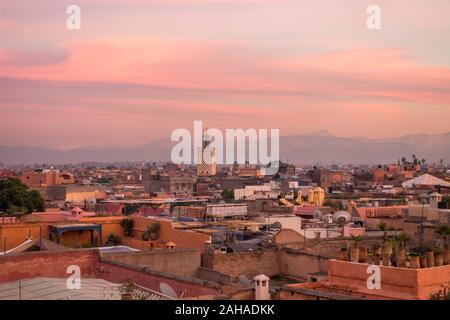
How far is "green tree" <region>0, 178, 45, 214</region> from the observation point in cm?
3847

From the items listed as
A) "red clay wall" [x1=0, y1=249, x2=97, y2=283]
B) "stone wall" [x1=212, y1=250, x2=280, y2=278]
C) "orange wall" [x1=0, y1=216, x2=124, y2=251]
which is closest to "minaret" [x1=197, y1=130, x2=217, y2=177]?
"orange wall" [x1=0, y1=216, x2=124, y2=251]

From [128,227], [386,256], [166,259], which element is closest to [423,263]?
[386,256]

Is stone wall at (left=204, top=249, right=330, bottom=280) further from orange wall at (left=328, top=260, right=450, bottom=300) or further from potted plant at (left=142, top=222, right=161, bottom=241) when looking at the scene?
potted plant at (left=142, top=222, right=161, bottom=241)

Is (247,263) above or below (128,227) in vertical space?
below

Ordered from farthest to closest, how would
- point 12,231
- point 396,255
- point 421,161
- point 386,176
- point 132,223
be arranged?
point 421,161 → point 386,176 → point 132,223 → point 12,231 → point 396,255

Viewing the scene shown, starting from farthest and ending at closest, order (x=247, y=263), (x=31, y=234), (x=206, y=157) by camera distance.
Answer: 1. (x=206, y=157)
2. (x=31, y=234)
3. (x=247, y=263)

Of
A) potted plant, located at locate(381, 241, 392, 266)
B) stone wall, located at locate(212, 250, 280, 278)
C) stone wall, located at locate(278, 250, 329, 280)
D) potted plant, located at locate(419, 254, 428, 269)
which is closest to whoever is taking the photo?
potted plant, located at locate(419, 254, 428, 269)

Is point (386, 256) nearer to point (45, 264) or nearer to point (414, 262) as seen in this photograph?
point (414, 262)

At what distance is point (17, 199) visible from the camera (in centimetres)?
3947
